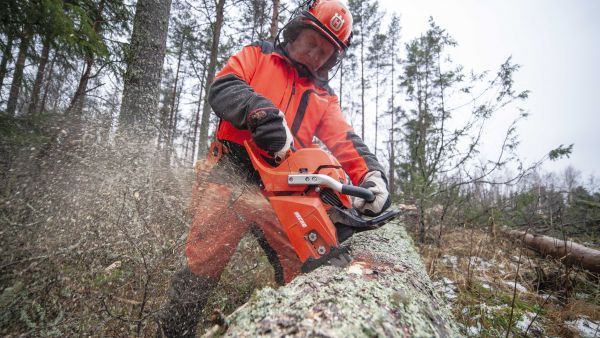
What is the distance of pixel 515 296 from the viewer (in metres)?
1.91

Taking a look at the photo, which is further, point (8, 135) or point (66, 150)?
point (8, 135)

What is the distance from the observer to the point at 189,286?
6.38 ft

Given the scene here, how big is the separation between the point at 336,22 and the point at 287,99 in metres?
0.68

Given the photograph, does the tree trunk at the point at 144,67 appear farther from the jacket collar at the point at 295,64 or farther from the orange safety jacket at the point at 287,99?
the jacket collar at the point at 295,64

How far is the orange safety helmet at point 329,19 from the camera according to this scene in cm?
212

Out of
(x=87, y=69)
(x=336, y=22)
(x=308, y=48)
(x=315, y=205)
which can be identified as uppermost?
(x=87, y=69)

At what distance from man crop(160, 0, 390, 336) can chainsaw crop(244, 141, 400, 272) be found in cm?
16

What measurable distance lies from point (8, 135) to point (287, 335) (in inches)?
170

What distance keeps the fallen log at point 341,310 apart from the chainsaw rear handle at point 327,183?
428 millimetres

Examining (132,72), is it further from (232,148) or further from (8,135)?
(232,148)

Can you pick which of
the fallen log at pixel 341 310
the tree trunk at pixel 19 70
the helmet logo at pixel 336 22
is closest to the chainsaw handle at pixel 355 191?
the fallen log at pixel 341 310

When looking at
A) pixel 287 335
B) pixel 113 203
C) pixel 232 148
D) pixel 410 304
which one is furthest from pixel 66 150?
pixel 410 304

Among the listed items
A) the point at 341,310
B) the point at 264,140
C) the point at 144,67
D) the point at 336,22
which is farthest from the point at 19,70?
the point at 341,310

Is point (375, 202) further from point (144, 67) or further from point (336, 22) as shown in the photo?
point (144, 67)
